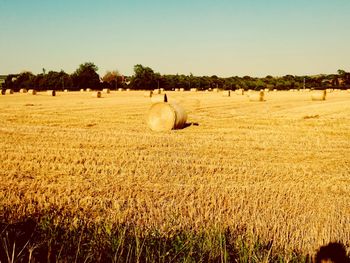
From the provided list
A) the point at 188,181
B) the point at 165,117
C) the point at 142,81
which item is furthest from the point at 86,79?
the point at 188,181

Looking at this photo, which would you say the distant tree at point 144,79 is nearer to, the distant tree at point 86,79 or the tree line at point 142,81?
the tree line at point 142,81

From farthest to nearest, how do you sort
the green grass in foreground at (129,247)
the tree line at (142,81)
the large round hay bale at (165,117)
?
the tree line at (142,81), the large round hay bale at (165,117), the green grass in foreground at (129,247)

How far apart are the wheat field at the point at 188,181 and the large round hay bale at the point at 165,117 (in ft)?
4.33

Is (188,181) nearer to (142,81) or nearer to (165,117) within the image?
(165,117)

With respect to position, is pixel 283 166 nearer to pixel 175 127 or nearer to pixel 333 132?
pixel 333 132

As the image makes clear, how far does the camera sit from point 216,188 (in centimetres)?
731

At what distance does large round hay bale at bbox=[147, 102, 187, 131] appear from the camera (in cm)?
1656

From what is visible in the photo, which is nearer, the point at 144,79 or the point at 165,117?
the point at 165,117

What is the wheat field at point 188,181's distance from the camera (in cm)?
538

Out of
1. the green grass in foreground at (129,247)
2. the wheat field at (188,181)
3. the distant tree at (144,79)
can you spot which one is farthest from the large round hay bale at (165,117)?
the distant tree at (144,79)

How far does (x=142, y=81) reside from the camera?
80.5 meters

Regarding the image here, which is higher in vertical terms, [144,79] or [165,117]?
[144,79]

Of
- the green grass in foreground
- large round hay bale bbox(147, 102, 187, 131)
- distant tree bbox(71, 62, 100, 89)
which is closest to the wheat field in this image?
the green grass in foreground

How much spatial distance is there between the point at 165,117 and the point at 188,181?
9008mm
